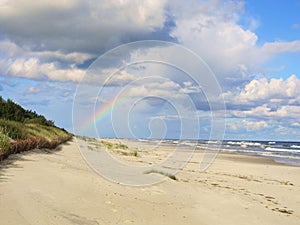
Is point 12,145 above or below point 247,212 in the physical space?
above

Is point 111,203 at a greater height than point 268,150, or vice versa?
point 268,150

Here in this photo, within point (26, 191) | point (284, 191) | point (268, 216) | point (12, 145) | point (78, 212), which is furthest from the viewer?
point (284, 191)

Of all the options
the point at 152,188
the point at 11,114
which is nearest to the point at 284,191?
the point at 152,188

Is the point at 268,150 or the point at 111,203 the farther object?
the point at 268,150

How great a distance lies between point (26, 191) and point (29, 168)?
3.21 metres

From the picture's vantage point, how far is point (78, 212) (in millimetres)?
6934

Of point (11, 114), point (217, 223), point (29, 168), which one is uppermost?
point (11, 114)

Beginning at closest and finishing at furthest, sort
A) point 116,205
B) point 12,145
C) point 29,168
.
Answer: point 116,205 < point 29,168 < point 12,145

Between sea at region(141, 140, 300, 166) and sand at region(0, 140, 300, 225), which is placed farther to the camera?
sea at region(141, 140, 300, 166)

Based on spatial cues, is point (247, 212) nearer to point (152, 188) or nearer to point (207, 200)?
point (207, 200)

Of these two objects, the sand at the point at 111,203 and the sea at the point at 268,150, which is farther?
the sea at the point at 268,150

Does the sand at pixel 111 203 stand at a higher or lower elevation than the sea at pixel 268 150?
lower

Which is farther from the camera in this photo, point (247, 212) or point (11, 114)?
point (11, 114)

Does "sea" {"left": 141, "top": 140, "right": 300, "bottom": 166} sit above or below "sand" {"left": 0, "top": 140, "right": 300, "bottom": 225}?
above
